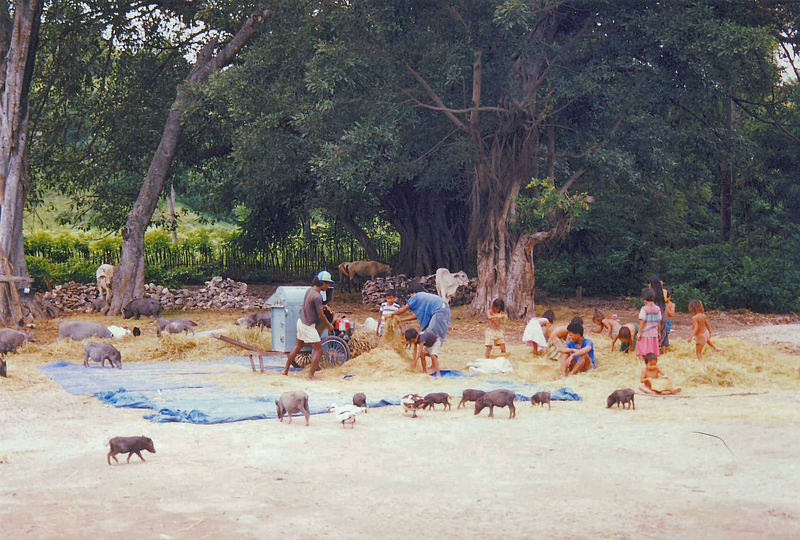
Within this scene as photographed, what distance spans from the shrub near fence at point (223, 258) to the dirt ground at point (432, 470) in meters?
18.9

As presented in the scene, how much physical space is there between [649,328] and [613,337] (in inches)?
110

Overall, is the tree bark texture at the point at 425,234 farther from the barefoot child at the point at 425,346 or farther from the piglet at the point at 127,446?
the piglet at the point at 127,446

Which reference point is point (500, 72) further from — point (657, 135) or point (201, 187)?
point (201, 187)

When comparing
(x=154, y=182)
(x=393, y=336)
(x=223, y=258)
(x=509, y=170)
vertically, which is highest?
(x=509, y=170)

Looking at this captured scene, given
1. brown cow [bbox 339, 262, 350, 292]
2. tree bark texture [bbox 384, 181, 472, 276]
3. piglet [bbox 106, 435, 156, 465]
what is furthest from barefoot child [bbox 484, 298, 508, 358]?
brown cow [bbox 339, 262, 350, 292]

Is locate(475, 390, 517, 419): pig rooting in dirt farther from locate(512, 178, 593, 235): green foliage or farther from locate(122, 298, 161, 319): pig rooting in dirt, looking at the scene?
locate(122, 298, 161, 319): pig rooting in dirt

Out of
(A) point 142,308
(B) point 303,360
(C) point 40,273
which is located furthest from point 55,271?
(B) point 303,360

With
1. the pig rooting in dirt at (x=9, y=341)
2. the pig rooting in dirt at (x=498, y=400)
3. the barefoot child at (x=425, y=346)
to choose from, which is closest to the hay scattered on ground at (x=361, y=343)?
the barefoot child at (x=425, y=346)

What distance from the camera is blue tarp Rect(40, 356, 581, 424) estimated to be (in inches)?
383

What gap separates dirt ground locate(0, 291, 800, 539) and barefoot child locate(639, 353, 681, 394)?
26 centimetres

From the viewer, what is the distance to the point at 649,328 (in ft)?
37.6

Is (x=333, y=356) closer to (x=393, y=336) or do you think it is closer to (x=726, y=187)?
(x=393, y=336)

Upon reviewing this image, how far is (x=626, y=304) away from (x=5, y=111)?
15.7 meters

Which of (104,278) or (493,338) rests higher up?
(104,278)
